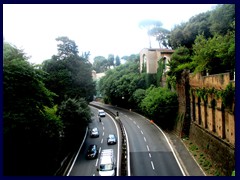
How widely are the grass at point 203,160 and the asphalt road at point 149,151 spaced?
5.71 ft

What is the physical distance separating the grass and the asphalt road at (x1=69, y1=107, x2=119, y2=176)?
22.0 feet

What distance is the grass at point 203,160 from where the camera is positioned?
68.0ft

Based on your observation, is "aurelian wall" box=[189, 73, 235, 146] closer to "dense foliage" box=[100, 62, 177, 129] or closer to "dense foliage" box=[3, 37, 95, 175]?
"dense foliage" box=[100, 62, 177, 129]

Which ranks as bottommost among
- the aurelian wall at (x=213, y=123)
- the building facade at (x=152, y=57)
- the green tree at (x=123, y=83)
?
the aurelian wall at (x=213, y=123)

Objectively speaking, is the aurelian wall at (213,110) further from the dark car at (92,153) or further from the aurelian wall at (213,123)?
the dark car at (92,153)

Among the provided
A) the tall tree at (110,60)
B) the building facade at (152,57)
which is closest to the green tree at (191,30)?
the building facade at (152,57)

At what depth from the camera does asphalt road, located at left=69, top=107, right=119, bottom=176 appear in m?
22.5

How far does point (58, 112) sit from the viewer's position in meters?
28.0

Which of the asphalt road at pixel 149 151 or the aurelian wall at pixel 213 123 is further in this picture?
the asphalt road at pixel 149 151

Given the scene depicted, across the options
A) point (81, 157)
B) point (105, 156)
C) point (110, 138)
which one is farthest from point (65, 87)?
point (105, 156)

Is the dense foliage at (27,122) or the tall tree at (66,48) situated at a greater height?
the tall tree at (66,48)

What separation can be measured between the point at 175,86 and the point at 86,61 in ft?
37.7

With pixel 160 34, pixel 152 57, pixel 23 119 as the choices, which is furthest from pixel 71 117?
pixel 160 34
